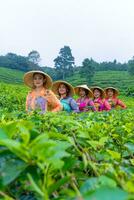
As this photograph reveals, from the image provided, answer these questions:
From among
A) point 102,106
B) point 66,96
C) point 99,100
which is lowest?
point 102,106

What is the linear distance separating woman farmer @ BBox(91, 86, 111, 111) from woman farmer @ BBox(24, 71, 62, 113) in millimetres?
3582

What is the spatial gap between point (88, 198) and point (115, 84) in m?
55.7

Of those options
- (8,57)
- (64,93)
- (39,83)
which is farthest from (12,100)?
(8,57)

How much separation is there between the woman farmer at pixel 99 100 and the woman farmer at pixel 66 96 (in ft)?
7.25

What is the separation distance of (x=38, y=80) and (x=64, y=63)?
238ft

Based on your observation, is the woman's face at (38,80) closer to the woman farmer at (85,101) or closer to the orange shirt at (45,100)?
the orange shirt at (45,100)

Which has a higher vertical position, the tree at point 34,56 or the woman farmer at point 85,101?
the tree at point 34,56

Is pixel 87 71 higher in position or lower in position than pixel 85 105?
higher

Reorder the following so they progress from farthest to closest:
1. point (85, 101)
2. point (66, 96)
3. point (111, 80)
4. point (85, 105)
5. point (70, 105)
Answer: point (111, 80), point (85, 101), point (85, 105), point (66, 96), point (70, 105)

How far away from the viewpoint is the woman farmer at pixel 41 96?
6602 mm

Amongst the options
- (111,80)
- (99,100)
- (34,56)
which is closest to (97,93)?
(99,100)

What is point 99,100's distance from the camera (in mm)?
11484

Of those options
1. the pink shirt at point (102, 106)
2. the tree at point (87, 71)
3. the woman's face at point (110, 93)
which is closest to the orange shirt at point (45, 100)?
the pink shirt at point (102, 106)

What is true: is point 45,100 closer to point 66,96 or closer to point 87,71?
point 66,96
